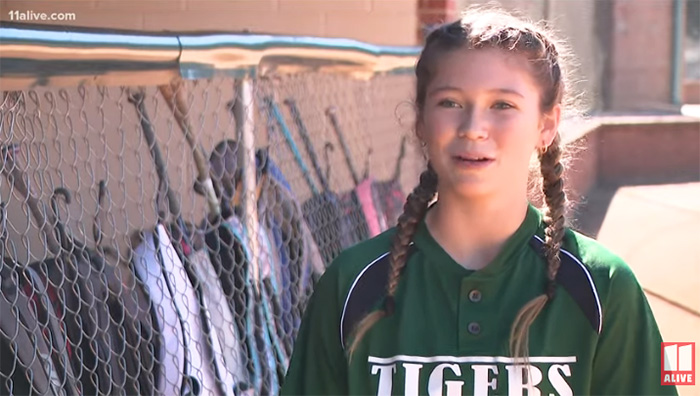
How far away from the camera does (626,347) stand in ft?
5.95

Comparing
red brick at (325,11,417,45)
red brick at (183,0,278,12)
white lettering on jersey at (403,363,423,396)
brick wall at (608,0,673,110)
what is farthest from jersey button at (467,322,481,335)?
brick wall at (608,0,673,110)

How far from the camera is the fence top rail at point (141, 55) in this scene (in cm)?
225

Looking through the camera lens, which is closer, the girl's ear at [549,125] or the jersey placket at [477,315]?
the jersey placket at [477,315]

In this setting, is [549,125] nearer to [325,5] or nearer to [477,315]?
[477,315]

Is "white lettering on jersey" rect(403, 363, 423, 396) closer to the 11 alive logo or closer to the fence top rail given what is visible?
the 11 alive logo

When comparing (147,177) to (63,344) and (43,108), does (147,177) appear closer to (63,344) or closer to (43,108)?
(43,108)

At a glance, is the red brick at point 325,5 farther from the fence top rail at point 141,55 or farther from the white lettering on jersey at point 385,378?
the white lettering on jersey at point 385,378

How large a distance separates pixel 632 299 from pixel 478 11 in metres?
0.68

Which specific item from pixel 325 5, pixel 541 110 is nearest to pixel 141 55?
pixel 541 110

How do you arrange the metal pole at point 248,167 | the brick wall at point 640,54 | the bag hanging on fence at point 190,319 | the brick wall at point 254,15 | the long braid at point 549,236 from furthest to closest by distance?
the brick wall at point 640,54 → the brick wall at point 254,15 → the metal pole at point 248,167 → the bag hanging on fence at point 190,319 → the long braid at point 549,236

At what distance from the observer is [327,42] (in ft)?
12.5

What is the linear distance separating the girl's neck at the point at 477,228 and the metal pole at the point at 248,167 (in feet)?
5.25

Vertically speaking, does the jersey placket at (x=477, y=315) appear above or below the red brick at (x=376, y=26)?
below

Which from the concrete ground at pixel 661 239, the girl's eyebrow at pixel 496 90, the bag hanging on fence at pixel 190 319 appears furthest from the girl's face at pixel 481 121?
the concrete ground at pixel 661 239
